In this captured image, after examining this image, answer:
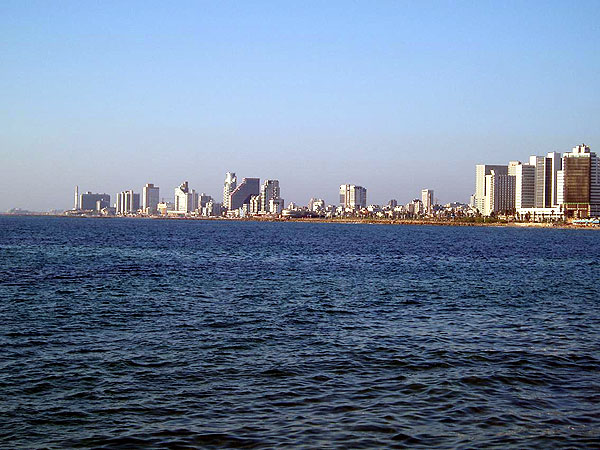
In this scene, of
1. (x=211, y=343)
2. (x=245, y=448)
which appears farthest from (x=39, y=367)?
(x=245, y=448)

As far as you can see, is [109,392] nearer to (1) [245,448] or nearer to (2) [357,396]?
(1) [245,448]

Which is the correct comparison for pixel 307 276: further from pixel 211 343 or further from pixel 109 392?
pixel 109 392

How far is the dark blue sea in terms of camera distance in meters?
11.8

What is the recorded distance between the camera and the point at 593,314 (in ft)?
85.4

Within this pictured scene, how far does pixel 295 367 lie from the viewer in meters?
16.4

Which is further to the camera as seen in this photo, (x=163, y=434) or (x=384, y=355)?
(x=384, y=355)

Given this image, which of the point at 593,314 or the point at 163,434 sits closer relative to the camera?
the point at 163,434

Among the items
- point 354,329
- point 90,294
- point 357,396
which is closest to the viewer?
point 357,396

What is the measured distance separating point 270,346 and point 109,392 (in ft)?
19.3

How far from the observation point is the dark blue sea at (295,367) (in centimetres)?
1183

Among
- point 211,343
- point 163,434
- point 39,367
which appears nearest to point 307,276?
point 211,343

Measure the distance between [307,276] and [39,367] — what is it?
26503mm

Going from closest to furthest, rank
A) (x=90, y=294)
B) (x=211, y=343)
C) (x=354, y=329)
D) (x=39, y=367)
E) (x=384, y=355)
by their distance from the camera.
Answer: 1. (x=39, y=367)
2. (x=384, y=355)
3. (x=211, y=343)
4. (x=354, y=329)
5. (x=90, y=294)

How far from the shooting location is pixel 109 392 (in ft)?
45.9
